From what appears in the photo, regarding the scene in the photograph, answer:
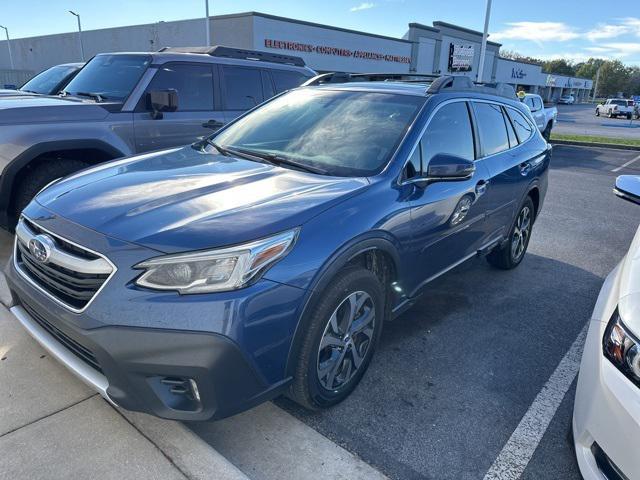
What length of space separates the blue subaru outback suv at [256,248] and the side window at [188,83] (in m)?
2.07

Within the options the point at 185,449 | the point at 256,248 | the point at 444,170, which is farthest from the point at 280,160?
the point at 185,449

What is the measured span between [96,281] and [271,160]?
56.2 inches

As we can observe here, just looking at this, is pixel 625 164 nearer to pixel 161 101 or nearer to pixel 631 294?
pixel 161 101

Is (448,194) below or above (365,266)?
above

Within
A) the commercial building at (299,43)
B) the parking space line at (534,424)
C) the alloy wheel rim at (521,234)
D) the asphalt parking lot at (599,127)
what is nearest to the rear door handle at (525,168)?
the alloy wheel rim at (521,234)

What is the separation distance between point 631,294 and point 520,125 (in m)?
3.12

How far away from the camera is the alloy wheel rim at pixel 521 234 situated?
4.95 meters

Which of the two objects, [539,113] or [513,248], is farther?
[539,113]

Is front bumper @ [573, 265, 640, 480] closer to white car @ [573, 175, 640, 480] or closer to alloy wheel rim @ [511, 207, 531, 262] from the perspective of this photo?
white car @ [573, 175, 640, 480]

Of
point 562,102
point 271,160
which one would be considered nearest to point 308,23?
point 271,160

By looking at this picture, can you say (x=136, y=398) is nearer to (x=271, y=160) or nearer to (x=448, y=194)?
(x=271, y=160)

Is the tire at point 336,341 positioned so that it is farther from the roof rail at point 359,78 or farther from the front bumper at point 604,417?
the roof rail at point 359,78

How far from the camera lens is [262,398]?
2219mm

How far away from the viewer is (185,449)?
2.31 meters
